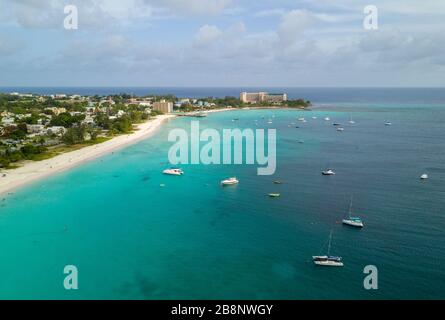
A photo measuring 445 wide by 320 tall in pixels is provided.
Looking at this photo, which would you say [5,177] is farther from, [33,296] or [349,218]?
[349,218]

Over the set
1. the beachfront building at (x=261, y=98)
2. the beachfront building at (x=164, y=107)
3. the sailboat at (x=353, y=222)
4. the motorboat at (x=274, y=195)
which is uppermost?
the beachfront building at (x=261, y=98)

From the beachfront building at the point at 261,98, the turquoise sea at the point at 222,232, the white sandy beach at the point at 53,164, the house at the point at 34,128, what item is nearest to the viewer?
the turquoise sea at the point at 222,232

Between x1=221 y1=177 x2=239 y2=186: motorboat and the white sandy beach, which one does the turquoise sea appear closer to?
x1=221 y1=177 x2=239 y2=186: motorboat

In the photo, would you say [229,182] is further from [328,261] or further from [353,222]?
[328,261]

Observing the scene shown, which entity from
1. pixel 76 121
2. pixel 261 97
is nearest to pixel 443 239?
pixel 76 121

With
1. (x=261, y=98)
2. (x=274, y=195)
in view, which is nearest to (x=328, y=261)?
(x=274, y=195)

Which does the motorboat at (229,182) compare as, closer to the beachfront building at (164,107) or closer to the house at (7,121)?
the house at (7,121)

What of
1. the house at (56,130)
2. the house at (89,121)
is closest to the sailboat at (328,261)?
the house at (56,130)
